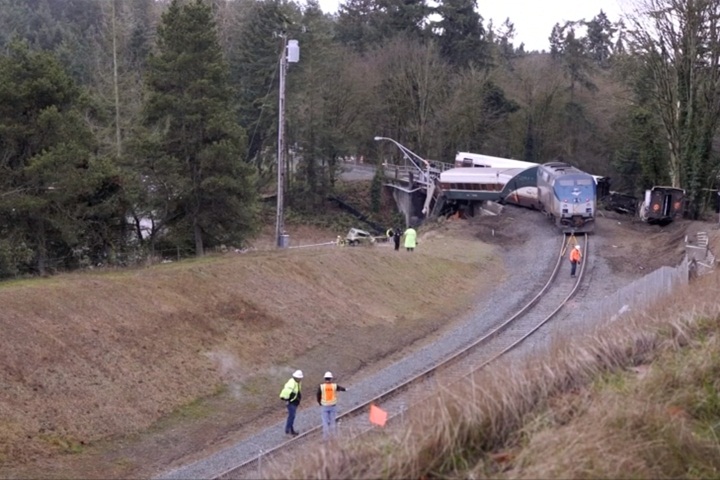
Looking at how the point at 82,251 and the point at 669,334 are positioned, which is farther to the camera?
the point at 82,251

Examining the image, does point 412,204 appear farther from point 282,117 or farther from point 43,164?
point 43,164

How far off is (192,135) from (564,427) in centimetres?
2582

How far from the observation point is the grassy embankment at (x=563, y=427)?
343 inches

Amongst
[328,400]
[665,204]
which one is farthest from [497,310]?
[665,204]

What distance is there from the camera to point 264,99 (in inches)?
2303

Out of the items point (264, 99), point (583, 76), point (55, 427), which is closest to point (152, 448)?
point (55, 427)

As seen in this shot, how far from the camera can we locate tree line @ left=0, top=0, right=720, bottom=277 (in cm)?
2675

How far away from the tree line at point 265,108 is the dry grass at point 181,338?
3.95 m

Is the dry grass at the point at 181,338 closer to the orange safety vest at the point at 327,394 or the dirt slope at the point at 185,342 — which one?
the dirt slope at the point at 185,342

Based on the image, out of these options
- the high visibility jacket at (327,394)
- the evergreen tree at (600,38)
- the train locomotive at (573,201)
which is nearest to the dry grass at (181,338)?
the high visibility jacket at (327,394)

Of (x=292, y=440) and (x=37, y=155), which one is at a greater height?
(x=37, y=155)

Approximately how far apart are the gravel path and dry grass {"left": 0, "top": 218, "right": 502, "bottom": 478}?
0.98 meters

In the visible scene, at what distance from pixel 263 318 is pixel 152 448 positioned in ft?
25.1

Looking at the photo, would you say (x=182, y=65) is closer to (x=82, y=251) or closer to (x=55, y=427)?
(x=82, y=251)
